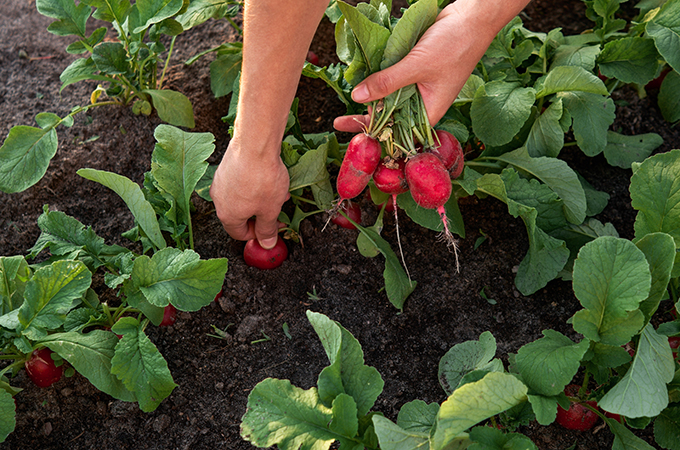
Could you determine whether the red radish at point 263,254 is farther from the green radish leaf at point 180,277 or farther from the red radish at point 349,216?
the green radish leaf at point 180,277

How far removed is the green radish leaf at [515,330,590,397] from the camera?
142 cm

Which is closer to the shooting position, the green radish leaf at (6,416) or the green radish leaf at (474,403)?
the green radish leaf at (474,403)

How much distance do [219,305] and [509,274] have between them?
104 centimetres

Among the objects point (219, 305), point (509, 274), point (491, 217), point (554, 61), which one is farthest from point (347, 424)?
point (554, 61)

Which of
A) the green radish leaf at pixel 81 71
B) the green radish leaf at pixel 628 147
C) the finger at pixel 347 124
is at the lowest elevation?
the green radish leaf at pixel 628 147

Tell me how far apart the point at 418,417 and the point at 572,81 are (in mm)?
1167

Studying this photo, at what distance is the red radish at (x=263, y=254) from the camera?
197 cm

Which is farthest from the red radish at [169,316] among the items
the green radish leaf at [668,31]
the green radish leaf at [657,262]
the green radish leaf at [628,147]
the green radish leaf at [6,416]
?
the green radish leaf at [668,31]

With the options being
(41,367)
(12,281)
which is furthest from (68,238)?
(41,367)

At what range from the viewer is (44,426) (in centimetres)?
178

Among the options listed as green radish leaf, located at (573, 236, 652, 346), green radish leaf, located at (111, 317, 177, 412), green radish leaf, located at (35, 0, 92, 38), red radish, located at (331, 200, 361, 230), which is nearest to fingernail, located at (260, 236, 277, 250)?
red radish, located at (331, 200, 361, 230)

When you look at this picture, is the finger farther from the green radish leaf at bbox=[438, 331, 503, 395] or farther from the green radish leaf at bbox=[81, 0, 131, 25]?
the green radish leaf at bbox=[81, 0, 131, 25]

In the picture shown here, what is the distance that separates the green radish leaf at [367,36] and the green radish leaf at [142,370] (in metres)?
1.04

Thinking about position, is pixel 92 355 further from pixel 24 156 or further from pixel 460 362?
pixel 460 362
